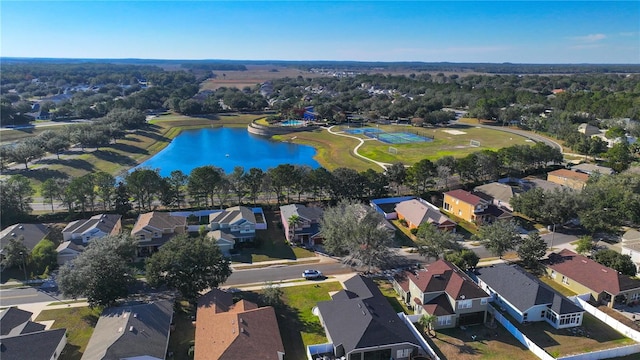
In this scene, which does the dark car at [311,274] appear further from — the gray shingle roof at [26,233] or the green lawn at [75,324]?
the gray shingle roof at [26,233]

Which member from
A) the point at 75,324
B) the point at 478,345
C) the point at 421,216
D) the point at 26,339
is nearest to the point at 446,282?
the point at 478,345

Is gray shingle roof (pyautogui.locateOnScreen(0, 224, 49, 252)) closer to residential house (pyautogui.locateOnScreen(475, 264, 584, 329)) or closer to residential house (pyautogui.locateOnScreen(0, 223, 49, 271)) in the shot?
residential house (pyautogui.locateOnScreen(0, 223, 49, 271))

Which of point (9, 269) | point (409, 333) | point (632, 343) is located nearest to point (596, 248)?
point (632, 343)

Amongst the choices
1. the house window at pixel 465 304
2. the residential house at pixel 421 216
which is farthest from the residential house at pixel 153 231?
the house window at pixel 465 304

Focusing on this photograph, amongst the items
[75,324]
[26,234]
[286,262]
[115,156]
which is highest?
[26,234]

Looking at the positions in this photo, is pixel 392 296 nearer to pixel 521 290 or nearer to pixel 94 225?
pixel 521 290

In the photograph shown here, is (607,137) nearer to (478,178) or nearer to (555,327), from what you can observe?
(478,178)
